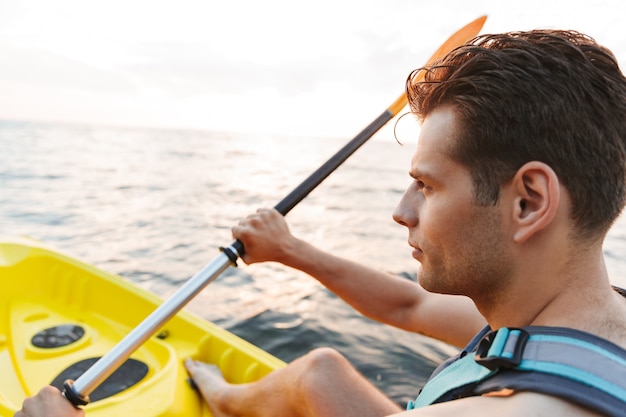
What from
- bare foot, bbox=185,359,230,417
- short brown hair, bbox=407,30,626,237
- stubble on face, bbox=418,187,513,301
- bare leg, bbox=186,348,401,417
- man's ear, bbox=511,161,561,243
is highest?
short brown hair, bbox=407,30,626,237

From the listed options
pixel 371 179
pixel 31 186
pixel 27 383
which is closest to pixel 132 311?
pixel 27 383

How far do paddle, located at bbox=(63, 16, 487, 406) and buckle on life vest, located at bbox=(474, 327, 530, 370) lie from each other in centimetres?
154

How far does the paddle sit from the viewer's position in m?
2.04

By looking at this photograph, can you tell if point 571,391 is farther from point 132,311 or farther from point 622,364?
point 132,311

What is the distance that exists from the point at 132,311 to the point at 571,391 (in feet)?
11.4

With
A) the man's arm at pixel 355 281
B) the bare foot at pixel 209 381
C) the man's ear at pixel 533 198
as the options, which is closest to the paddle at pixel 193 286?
the man's arm at pixel 355 281

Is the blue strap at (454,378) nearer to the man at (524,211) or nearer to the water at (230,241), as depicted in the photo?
the man at (524,211)

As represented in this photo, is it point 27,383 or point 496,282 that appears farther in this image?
point 27,383

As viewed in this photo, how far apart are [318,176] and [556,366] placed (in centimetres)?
183

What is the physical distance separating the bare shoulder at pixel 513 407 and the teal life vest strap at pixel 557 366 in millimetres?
17

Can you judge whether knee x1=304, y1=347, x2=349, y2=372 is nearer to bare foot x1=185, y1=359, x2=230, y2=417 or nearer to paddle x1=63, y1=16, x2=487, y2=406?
paddle x1=63, y1=16, x2=487, y2=406

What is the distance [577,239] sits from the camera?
111 cm

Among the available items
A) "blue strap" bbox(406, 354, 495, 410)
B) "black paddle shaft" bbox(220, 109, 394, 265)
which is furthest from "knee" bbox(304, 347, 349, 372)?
"blue strap" bbox(406, 354, 495, 410)

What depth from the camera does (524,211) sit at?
1.11 metres
